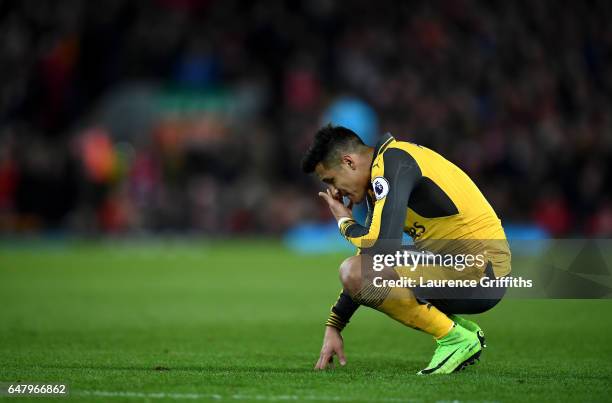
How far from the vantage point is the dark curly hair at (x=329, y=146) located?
639cm

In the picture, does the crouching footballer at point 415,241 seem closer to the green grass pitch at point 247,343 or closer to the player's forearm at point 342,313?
the player's forearm at point 342,313

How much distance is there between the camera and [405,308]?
616 cm

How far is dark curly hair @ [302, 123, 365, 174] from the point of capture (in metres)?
6.39

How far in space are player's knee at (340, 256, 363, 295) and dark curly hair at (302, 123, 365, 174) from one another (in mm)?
716

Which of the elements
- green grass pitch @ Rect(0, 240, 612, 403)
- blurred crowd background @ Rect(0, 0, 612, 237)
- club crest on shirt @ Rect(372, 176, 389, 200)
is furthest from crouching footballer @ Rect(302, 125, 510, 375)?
blurred crowd background @ Rect(0, 0, 612, 237)

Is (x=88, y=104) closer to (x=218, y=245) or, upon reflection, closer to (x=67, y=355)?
(x=218, y=245)

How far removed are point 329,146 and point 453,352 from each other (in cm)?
157

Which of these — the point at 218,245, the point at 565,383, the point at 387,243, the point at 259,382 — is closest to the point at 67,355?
the point at 259,382

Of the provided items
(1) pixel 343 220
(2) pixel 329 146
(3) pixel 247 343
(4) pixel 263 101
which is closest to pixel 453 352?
(1) pixel 343 220

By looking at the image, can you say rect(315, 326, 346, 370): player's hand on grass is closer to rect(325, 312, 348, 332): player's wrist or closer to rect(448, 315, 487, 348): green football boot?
rect(325, 312, 348, 332): player's wrist

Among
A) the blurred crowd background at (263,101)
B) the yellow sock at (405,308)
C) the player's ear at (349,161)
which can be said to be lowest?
the yellow sock at (405,308)

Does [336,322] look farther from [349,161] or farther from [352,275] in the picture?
[349,161]

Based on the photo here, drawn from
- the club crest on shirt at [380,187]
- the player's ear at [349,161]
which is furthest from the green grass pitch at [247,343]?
the player's ear at [349,161]

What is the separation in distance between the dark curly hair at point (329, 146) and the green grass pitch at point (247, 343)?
4.59 ft
